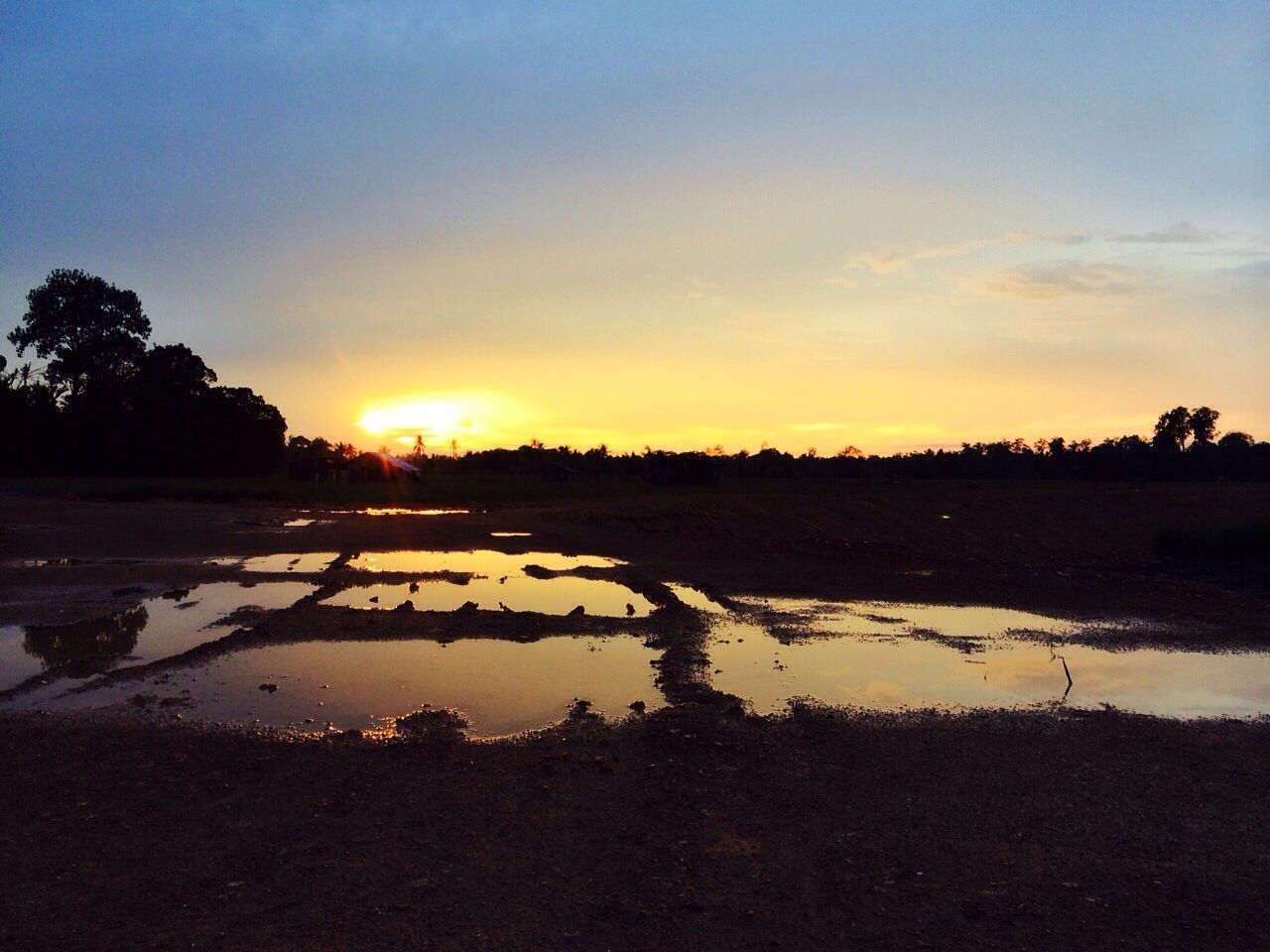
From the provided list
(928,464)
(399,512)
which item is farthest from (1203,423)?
(399,512)

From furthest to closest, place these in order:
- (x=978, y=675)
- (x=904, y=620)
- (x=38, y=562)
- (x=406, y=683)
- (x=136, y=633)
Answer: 1. (x=38, y=562)
2. (x=904, y=620)
3. (x=136, y=633)
4. (x=978, y=675)
5. (x=406, y=683)

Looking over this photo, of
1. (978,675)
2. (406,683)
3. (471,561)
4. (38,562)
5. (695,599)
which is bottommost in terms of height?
(978,675)

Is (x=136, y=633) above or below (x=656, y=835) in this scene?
above

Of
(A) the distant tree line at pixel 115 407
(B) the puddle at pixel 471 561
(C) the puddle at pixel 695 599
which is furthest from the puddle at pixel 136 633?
(A) the distant tree line at pixel 115 407

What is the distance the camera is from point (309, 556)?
69.5 ft

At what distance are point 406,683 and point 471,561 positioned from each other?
11.9 m

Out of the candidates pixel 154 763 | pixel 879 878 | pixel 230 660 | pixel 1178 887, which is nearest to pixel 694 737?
pixel 879 878

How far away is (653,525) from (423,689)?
2145cm

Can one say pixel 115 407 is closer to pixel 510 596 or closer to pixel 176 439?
pixel 176 439

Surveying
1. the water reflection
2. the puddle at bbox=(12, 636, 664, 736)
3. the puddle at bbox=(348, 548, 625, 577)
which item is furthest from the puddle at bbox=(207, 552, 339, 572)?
the puddle at bbox=(12, 636, 664, 736)

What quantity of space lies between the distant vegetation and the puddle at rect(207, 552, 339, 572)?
1640 inches

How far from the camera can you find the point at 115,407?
71.4 meters

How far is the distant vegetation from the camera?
225 ft

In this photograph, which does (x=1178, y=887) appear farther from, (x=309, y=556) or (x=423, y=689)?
(x=309, y=556)
